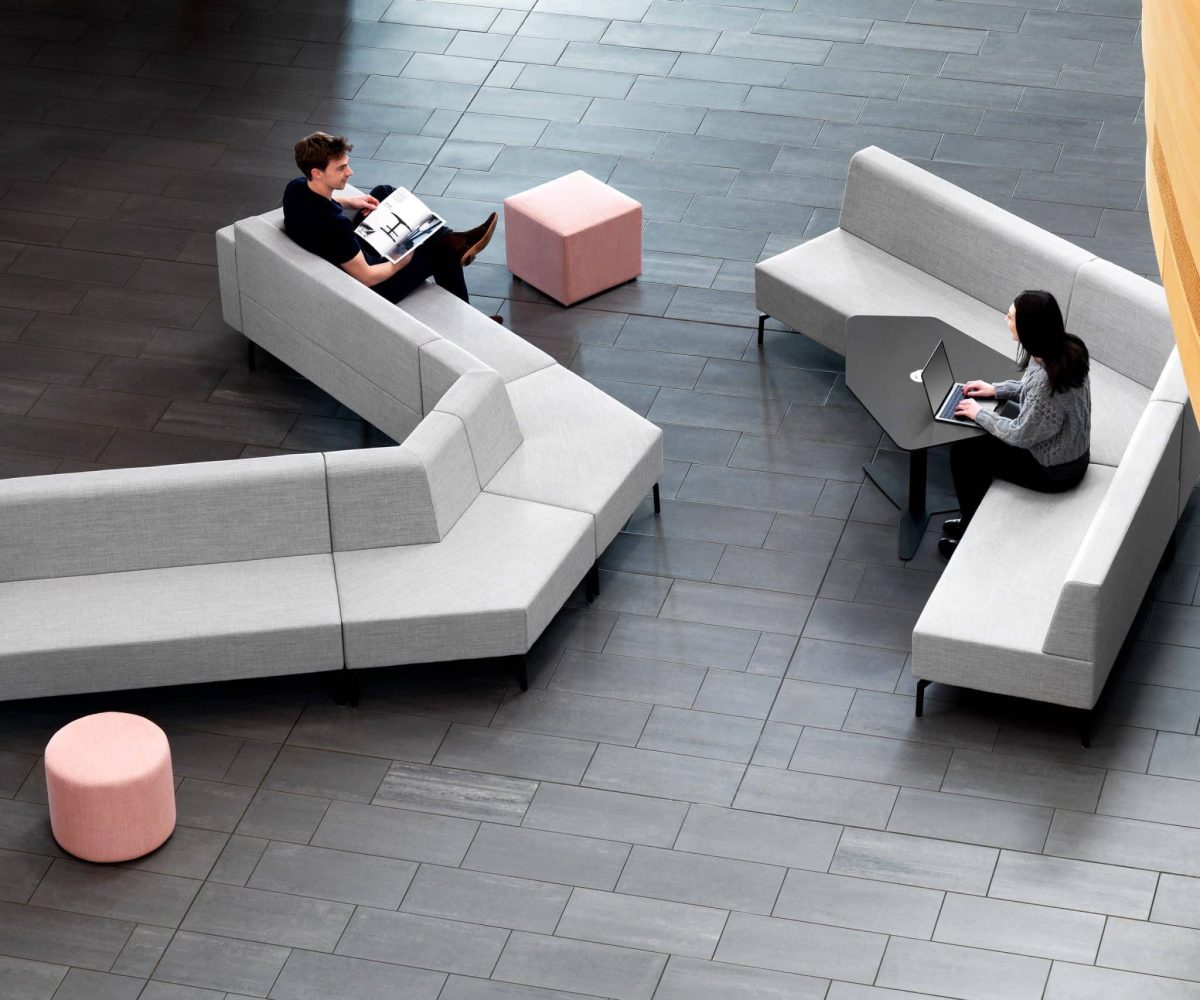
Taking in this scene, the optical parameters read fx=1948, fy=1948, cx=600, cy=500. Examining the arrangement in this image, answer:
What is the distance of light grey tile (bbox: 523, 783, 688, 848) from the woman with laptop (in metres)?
1.91

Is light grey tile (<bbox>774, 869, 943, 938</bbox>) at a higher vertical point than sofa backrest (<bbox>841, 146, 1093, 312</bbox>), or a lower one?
lower

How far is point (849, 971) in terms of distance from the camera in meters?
6.42

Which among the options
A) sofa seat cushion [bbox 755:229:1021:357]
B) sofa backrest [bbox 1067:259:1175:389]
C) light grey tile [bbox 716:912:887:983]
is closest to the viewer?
light grey tile [bbox 716:912:887:983]

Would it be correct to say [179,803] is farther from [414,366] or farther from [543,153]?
[543,153]

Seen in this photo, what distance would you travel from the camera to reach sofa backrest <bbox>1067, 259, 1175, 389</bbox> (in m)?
8.34

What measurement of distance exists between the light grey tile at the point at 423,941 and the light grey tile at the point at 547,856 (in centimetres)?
29

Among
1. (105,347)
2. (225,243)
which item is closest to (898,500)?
(225,243)

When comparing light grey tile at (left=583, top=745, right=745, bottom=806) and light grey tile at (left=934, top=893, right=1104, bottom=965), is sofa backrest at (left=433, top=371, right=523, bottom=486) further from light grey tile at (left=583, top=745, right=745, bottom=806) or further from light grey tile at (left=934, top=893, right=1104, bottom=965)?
light grey tile at (left=934, top=893, right=1104, bottom=965)

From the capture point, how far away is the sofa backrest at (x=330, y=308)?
8.41 metres

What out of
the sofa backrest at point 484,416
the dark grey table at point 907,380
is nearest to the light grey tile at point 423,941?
the sofa backrest at point 484,416

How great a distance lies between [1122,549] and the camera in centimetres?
707

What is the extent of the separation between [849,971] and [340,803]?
196 cm

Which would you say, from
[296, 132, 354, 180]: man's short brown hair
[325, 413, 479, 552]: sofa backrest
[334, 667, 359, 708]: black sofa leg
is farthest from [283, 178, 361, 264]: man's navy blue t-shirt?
[334, 667, 359, 708]: black sofa leg

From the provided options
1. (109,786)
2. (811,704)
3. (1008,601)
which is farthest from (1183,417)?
(109,786)
